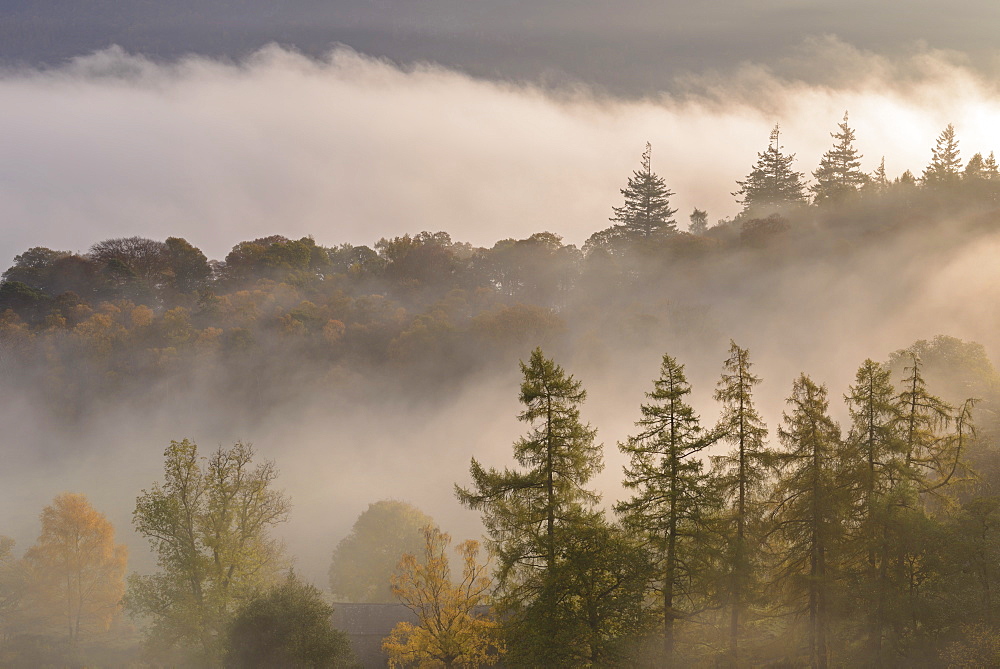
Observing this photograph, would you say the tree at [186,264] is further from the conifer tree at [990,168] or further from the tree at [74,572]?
the conifer tree at [990,168]

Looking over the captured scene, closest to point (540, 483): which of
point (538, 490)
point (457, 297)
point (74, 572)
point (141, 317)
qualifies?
point (538, 490)

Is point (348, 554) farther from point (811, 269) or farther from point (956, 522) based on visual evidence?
point (811, 269)

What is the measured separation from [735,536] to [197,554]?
28529 millimetres

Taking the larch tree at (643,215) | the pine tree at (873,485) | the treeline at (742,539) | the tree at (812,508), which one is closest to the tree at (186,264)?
the larch tree at (643,215)

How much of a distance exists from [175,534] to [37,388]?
100m

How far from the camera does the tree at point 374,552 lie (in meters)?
56.7

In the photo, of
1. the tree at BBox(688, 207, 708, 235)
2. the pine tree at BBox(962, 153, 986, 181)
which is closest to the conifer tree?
the pine tree at BBox(962, 153, 986, 181)

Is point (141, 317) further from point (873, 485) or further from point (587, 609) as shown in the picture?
point (873, 485)

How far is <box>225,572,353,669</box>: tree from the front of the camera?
34.6 metres

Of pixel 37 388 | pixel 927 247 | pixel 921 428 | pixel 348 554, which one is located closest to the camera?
pixel 921 428

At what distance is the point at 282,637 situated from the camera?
3481 centimetres

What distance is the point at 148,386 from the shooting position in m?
122

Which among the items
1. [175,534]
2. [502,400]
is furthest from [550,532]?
[502,400]

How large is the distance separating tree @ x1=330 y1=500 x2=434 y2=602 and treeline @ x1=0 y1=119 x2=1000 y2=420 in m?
52.9
